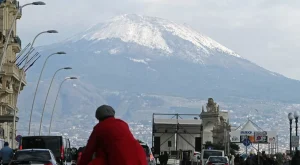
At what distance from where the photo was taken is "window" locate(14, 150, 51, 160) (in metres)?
28.7

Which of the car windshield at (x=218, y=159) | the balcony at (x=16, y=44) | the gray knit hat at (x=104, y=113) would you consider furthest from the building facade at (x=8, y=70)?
the gray knit hat at (x=104, y=113)

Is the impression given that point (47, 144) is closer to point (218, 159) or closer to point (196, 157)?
point (218, 159)

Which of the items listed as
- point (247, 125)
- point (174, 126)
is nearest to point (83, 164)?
point (174, 126)

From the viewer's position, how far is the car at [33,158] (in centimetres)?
2770

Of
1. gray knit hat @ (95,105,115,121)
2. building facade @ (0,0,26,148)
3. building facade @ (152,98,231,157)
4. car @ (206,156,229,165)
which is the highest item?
building facade @ (0,0,26,148)

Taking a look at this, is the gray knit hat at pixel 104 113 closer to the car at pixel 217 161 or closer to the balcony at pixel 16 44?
the car at pixel 217 161

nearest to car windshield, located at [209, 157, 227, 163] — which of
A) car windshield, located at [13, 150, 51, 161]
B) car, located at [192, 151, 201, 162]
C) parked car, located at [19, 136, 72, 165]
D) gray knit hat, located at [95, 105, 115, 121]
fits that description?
parked car, located at [19, 136, 72, 165]

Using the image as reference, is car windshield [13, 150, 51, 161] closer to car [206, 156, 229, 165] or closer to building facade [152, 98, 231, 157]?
car [206, 156, 229, 165]

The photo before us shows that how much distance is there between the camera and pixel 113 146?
10812 mm

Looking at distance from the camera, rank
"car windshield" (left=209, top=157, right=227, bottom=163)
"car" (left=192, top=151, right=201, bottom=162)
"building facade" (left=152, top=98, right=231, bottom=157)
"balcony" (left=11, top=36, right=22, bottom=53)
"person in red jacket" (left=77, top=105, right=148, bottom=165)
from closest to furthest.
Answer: "person in red jacket" (left=77, top=105, right=148, bottom=165) → "car windshield" (left=209, top=157, right=227, bottom=163) → "building facade" (left=152, top=98, right=231, bottom=157) → "car" (left=192, top=151, right=201, bottom=162) → "balcony" (left=11, top=36, right=22, bottom=53)

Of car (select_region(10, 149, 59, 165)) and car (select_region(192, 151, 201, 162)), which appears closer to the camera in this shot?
car (select_region(10, 149, 59, 165))

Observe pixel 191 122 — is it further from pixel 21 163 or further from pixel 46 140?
pixel 21 163

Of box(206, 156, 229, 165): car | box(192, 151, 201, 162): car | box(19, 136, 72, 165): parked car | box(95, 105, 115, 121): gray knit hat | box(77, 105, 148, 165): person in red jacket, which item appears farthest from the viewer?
box(192, 151, 201, 162): car

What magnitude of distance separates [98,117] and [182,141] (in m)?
51.8
